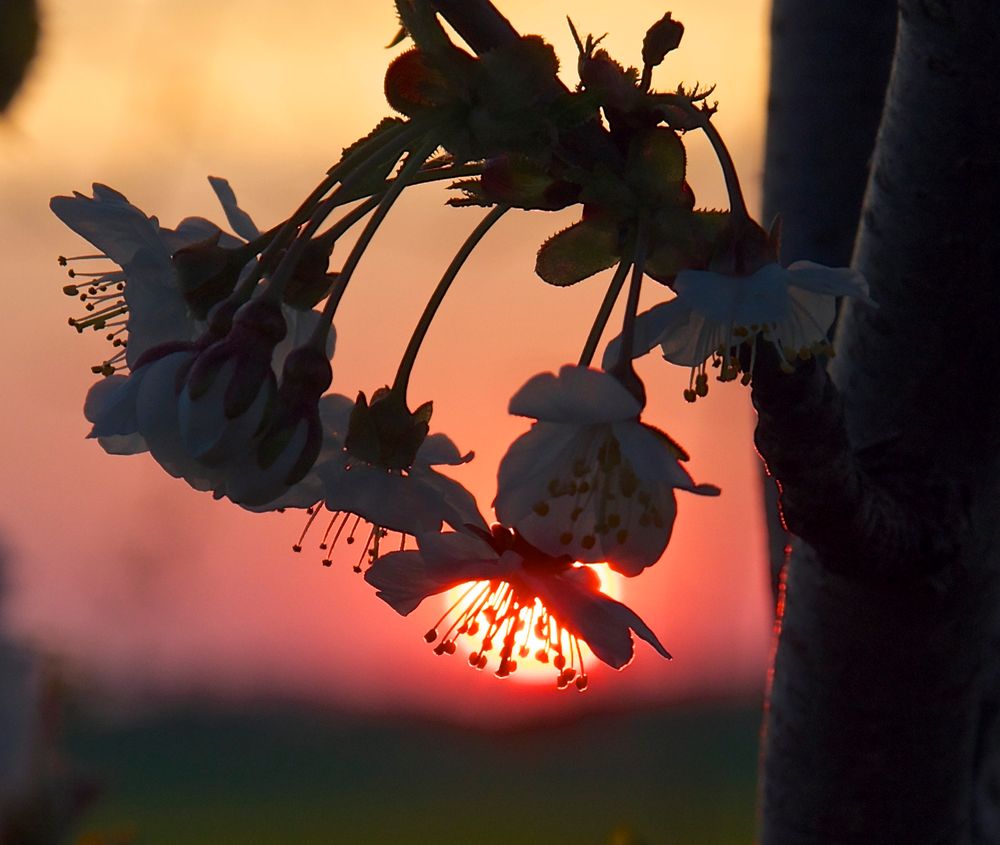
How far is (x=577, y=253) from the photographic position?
86 cm

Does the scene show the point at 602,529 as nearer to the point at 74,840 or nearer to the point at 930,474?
the point at 930,474

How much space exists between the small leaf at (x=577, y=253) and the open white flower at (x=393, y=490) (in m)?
0.18

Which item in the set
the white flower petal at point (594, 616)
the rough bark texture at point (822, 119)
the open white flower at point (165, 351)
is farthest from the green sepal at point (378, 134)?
the rough bark texture at point (822, 119)

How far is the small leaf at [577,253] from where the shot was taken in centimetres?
84

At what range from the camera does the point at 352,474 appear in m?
0.93

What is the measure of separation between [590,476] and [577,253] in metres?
0.16

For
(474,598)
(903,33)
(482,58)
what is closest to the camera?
(482,58)

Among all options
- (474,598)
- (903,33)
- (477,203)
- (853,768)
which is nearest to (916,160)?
(903,33)

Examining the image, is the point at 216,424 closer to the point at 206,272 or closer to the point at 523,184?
the point at 206,272

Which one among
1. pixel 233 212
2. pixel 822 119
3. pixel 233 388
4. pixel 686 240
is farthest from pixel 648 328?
pixel 822 119

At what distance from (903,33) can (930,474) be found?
40cm

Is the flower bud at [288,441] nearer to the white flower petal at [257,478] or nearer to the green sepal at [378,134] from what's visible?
A: the white flower petal at [257,478]

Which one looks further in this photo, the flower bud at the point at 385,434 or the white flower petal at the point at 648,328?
the flower bud at the point at 385,434

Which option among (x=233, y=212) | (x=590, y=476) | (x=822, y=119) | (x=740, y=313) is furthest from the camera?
(x=822, y=119)
